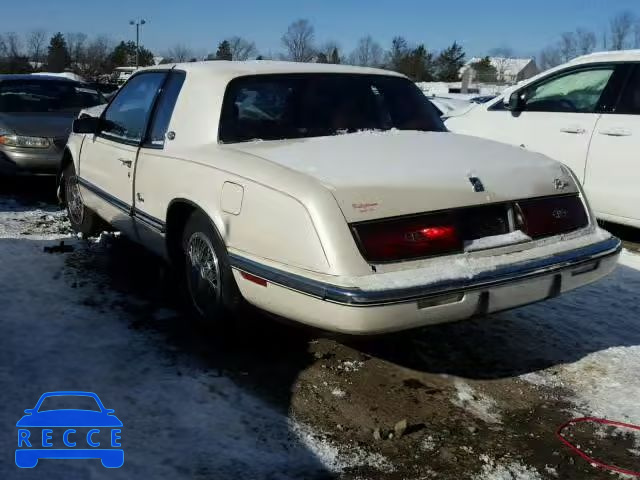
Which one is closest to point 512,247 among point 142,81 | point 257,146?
point 257,146

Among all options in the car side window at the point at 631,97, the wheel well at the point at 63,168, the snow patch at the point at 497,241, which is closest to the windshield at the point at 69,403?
the snow patch at the point at 497,241

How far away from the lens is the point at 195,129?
12.2 feet

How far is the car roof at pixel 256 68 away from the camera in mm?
3889

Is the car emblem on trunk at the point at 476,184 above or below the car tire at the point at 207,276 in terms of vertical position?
above

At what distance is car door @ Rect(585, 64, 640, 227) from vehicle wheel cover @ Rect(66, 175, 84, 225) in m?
4.43

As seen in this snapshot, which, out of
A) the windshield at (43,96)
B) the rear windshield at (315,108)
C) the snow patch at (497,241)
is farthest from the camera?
the windshield at (43,96)

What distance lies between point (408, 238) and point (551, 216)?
90 centimetres

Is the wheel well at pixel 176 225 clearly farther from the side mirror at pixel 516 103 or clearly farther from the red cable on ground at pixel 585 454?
the side mirror at pixel 516 103

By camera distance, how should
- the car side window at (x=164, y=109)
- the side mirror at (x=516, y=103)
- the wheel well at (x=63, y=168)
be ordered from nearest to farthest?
the car side window at (x=164, y=109) < the wheel well at (x=63, y=168) < the side mirror at (x=516, y=103)

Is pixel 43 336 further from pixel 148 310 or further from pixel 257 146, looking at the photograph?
pixel 257 146

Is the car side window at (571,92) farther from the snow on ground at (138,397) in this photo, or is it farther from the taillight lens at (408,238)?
the snow on ground at (138,397)

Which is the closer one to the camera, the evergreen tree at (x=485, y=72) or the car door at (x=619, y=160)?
the car door at (x=619, y=160)

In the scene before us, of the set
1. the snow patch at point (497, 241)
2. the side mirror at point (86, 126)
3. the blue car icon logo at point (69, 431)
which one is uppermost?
the side mirror at point (86, 126)

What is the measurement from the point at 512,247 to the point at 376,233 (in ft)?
2.41
